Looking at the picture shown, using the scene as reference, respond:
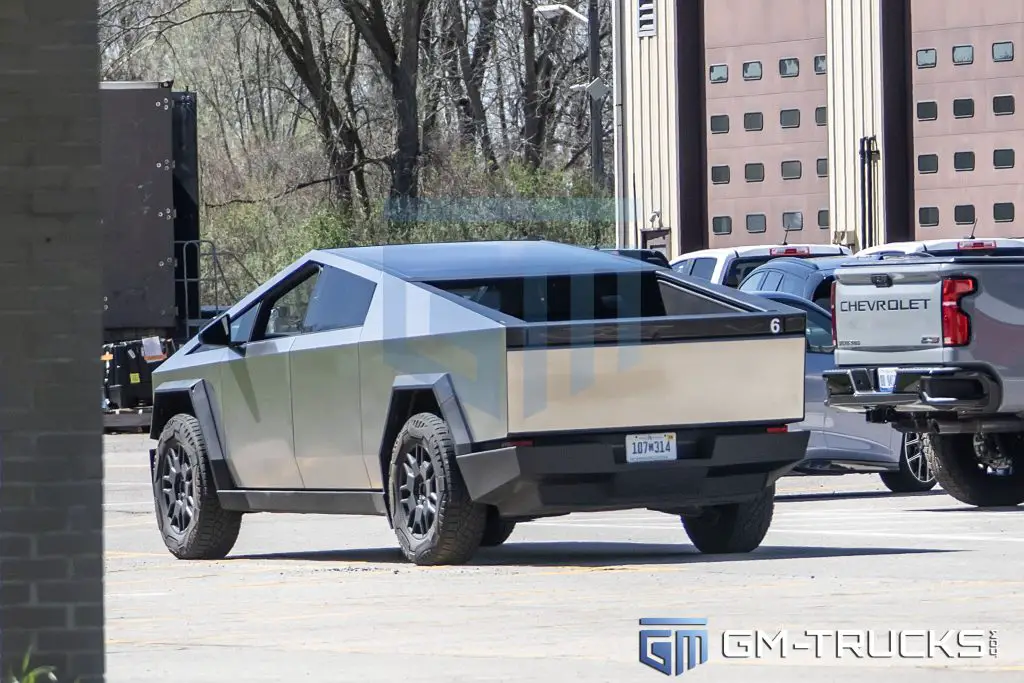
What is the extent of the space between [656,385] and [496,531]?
5.73ft

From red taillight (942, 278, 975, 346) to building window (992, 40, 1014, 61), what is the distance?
73.6 feet

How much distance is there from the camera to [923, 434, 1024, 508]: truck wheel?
1501 centimetres

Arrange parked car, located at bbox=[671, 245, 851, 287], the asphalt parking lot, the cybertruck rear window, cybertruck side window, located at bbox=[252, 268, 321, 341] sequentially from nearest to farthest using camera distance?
1. the asphalt parking lot
2. the cybertruck rear window
3. cybertruck side window, located at bbox=[252, 268, 321, 341]
4. parked car, located at bbox=[671, 245, 851, 287]

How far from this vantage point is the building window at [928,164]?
122ft

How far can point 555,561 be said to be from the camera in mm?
11625

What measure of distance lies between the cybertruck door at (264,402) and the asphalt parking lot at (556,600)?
53 centimetres

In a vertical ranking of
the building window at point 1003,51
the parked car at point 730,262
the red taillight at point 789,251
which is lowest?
the parked car at point 730,262

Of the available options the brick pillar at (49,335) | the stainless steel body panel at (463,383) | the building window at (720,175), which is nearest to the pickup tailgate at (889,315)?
the stainless steel body panel at (463,383)

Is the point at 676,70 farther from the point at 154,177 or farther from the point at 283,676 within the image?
the point at 283,676

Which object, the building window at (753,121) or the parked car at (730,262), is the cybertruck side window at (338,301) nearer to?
the parked car at (730,262)

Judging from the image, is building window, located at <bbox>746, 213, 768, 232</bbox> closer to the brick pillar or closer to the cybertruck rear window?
the cybertruck rear window

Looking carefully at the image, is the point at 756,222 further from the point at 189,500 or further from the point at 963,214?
the point at 189,500

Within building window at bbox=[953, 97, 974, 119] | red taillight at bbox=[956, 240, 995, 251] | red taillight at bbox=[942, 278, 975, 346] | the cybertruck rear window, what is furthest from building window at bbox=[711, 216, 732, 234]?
the cybertruck rear window

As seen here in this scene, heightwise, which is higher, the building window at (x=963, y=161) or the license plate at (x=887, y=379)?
the building window at (x=963, y=161)
